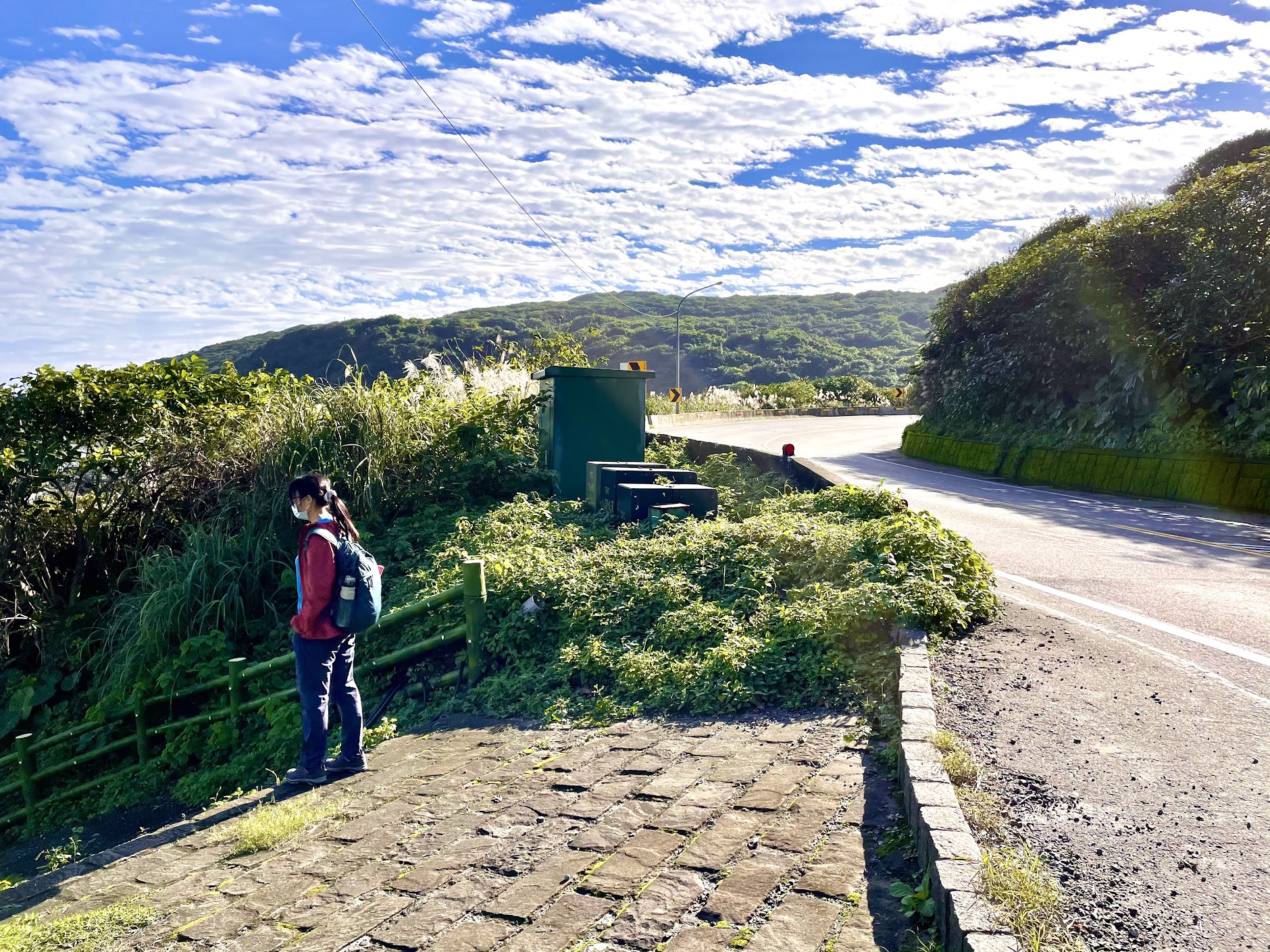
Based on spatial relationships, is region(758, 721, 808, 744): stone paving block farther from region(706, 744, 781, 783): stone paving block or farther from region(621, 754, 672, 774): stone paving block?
region(621, 754, 672, 774): stone paving block

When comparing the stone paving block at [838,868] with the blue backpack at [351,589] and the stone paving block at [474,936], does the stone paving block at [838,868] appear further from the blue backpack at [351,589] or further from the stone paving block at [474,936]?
the blue backpack at [351,589]

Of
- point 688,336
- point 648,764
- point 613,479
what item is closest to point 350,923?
point 648,764

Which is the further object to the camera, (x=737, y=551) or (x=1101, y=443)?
(x=1101, y=443)

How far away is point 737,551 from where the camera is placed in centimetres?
776

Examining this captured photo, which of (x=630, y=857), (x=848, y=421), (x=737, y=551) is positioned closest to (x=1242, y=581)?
(x=737, y=551)

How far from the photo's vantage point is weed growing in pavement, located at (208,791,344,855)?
465 cm

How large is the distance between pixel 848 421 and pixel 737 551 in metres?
35.9

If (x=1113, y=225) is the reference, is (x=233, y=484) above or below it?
below

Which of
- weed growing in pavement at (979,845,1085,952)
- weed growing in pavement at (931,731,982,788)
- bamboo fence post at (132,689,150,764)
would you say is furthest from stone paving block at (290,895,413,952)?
bamboo fence post at (132,689,150,764)

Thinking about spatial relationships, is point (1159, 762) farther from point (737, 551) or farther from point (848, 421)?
point (848, 421)

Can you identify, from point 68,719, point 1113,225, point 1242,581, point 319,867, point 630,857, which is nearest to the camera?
point 630,857

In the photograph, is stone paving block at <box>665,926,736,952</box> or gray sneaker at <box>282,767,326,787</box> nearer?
stone paving block at <box>665,926,736,952</box>

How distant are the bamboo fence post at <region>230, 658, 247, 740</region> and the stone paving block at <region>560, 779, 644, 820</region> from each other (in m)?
4.16

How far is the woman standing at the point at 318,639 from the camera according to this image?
225 inches
